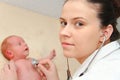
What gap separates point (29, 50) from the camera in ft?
4.67

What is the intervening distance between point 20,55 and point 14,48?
50mm

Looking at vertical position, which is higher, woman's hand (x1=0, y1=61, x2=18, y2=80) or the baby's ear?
the baby's ear

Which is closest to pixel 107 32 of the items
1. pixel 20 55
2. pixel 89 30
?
pixel 89 30

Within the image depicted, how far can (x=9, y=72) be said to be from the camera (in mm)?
1165

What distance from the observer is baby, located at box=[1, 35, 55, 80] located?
4.28 ft

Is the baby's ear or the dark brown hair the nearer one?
the dark brown hair

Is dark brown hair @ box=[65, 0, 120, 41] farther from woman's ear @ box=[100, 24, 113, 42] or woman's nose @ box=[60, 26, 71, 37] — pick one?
woman's nose @ box=[60, 26, 71, 37]

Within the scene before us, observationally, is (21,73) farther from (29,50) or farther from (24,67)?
(29,50)

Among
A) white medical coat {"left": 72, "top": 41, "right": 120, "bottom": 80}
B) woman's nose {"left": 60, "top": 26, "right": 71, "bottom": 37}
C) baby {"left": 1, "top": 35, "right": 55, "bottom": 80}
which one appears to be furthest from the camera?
baby {"left": 1, "top": 35, "right": 55, "bottom": 80}

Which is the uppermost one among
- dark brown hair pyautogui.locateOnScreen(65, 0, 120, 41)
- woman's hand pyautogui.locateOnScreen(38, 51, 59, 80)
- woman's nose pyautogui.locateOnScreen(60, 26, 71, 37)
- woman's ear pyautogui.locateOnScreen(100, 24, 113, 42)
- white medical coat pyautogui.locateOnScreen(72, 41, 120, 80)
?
dark brown hair pyautogui.locateOnScreen(65, 0, 120, 41)

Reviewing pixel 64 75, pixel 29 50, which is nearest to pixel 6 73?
pixel 29 50

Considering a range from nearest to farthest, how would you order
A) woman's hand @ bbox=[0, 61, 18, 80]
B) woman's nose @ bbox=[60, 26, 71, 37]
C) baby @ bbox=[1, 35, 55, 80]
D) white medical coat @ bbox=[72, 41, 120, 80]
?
white medical coat @ bbox=[72, 41, 120, 80] → woman's nose @ bbox=[60, 26, 71, 37] → woman's hand @ bbox=[0, 61, 18, 80] → baby @ bbox=[1, 35, 55, 80]

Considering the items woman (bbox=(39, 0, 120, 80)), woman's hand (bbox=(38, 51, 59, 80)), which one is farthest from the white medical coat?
woman's hand (bbox=(38, 51, 59, 80))

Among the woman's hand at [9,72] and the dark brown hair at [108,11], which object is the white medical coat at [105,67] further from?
the woman's hand at [9,72]
